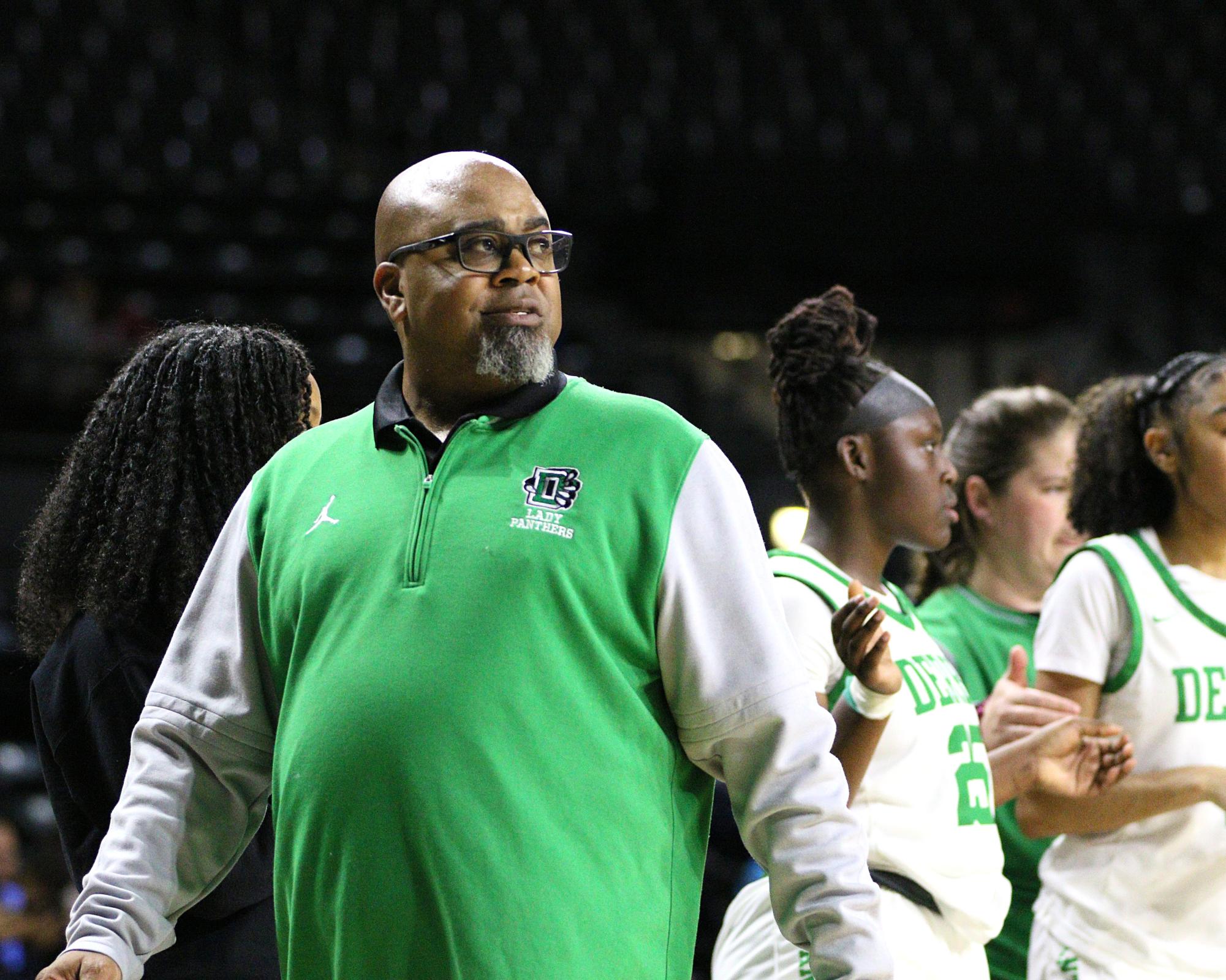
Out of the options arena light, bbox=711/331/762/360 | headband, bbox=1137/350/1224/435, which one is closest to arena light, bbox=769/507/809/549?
arena light, bbox=711/331/762/360

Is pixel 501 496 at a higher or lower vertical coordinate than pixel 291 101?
lower

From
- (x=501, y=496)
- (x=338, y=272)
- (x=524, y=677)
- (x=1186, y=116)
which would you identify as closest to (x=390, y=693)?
(x=524, y=677)

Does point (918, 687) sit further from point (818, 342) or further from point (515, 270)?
point (515, 270)

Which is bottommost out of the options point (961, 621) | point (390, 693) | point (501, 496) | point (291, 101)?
point (961, 621)

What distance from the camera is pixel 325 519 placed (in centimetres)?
200

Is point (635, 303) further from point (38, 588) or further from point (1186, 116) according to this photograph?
point (38, 588)

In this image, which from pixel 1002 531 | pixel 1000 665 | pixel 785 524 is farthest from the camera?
pixel 785 524

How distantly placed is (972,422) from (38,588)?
7.55 ft

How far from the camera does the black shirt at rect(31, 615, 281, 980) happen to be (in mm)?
2301

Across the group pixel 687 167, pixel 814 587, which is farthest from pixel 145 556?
pixel 687 167

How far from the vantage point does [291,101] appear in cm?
1091

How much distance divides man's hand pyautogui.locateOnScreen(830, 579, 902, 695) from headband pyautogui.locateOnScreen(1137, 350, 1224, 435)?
138cm

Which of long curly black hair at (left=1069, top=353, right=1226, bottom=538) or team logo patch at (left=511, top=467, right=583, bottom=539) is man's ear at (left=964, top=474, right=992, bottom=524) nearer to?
long curly black hair at (left=1069, top=353, right=1226, bottom=538)

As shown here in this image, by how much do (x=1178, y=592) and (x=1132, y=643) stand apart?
0.15m
